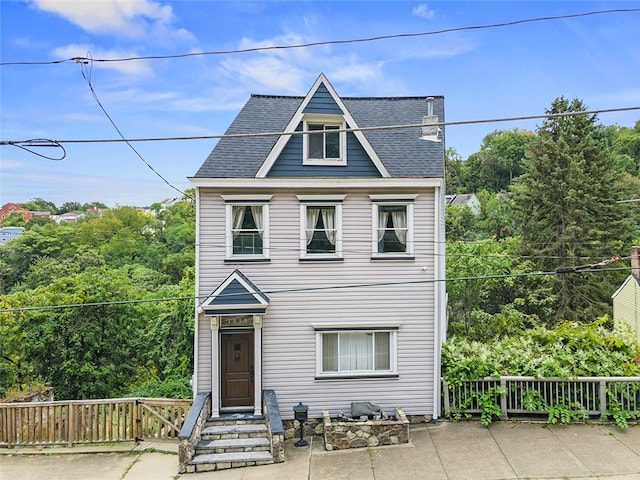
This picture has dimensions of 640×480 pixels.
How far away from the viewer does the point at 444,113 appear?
45.6 ft

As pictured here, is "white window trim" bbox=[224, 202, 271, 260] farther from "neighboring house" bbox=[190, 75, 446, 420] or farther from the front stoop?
the front stoop

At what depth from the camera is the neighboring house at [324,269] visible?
1157 centimetres

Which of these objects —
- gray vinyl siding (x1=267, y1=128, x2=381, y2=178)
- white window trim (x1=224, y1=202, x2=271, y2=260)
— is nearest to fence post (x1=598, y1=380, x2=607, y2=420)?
gray vinyl siding (x1=267, y1=128, x2=381, y2=178)

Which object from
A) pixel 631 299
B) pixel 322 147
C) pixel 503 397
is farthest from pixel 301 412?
pixel 631 299

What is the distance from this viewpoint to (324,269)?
11750 mm

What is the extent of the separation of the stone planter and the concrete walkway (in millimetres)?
174

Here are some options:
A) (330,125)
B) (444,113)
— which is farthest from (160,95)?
(444,113)

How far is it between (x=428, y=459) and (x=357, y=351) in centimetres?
318

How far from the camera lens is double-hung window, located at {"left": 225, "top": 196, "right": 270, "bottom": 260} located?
11.6 m

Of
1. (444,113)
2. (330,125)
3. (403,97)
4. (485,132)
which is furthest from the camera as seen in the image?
(485,132)

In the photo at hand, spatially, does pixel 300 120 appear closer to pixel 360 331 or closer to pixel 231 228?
pixel 231 228

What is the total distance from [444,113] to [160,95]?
10.1 metres

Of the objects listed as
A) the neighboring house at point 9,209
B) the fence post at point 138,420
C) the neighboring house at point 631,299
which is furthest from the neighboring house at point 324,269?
the neighboring house at point 9,209

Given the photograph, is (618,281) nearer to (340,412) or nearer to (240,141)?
(340,412)
